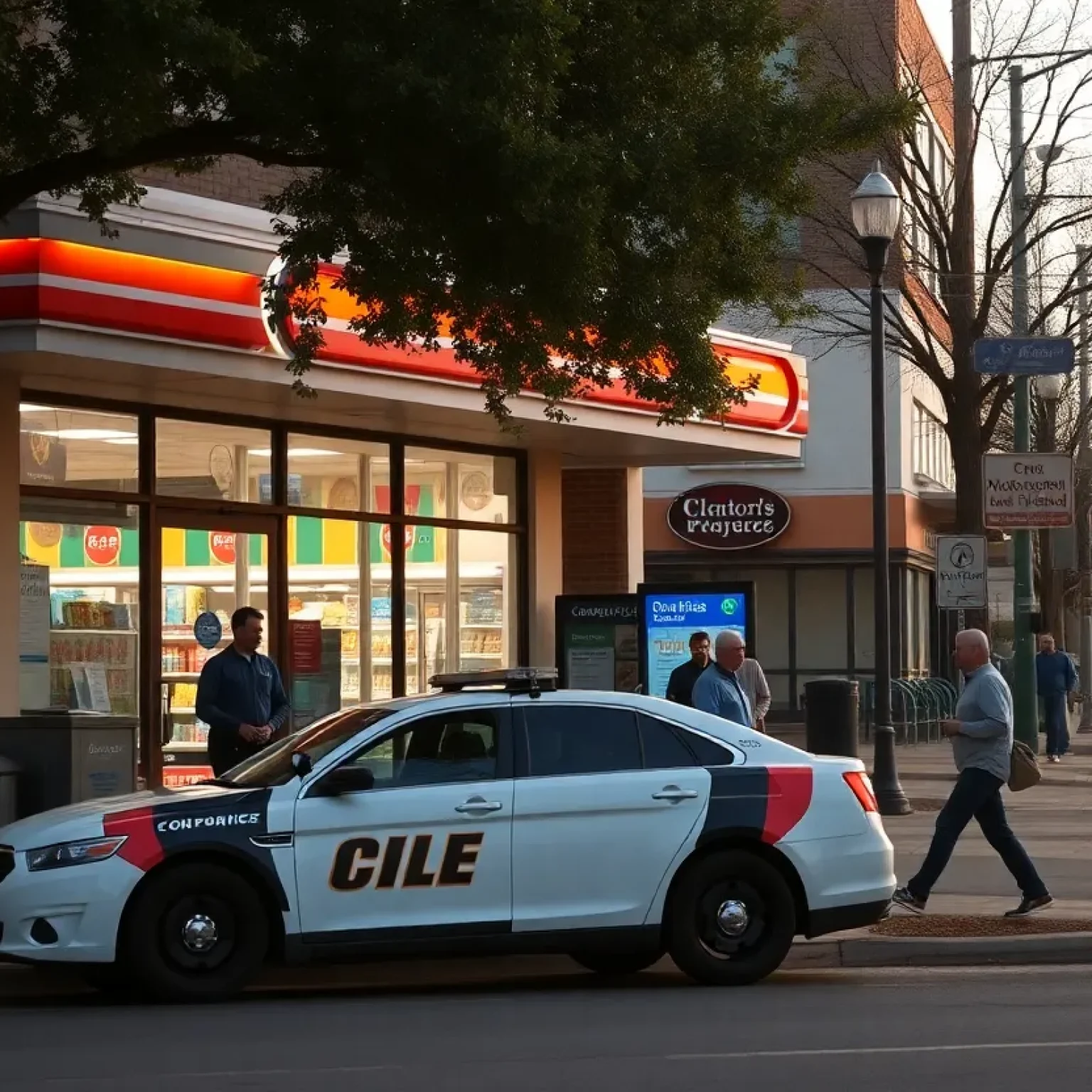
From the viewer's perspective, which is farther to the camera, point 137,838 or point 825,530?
point 825,530

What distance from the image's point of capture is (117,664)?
16.8 metres

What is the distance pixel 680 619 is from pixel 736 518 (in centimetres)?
1960

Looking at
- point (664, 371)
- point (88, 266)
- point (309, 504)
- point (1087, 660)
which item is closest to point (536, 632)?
point (309, 504)

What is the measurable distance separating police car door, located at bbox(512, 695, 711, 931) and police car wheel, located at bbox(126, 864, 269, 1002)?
1.28 meters

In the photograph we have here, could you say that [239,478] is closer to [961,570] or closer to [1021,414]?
[961,570]

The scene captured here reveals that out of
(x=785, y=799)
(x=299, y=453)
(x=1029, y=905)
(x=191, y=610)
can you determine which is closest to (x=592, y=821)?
(x=785, y=799)

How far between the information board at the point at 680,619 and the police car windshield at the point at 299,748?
819cm

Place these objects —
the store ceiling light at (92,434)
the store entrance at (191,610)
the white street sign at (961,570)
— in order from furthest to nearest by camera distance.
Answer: the white street sign at (961,570)
the store entrance at (191,610)
the store ceiling light at (92,434)

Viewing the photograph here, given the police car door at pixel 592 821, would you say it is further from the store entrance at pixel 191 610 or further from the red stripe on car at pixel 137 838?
the store entrance at pixel 191 610

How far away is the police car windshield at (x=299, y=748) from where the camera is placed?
416 inches

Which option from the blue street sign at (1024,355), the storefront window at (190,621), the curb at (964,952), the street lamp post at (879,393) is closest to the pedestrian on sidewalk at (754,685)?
the street lamp post at (879,393)

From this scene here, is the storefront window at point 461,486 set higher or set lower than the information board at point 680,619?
higher

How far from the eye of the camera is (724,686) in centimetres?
1438

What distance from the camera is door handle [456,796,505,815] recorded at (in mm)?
10359
